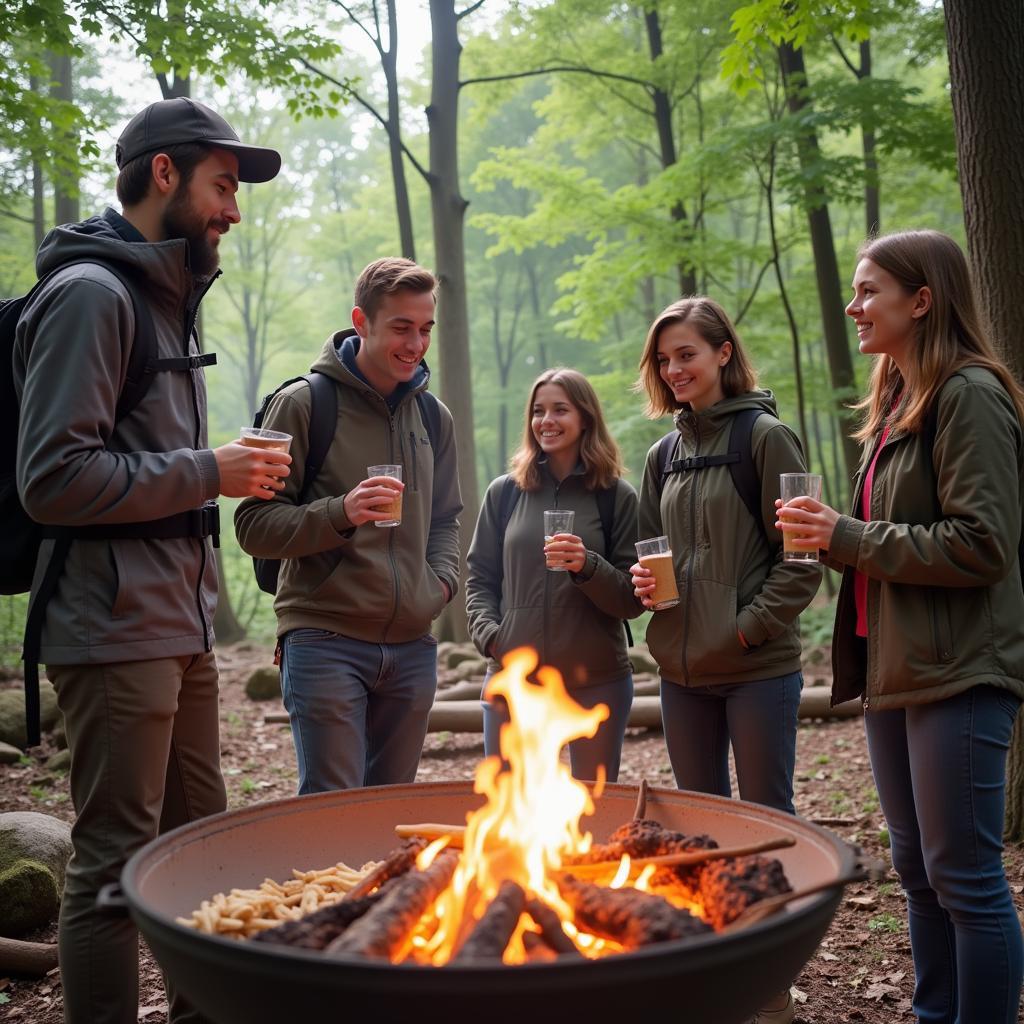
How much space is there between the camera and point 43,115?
22.5ft

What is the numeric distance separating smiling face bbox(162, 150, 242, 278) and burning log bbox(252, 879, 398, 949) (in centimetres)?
186

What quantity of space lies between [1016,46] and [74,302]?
4006 mm

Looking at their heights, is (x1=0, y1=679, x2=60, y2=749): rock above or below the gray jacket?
below

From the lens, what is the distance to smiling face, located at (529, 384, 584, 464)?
153 inches

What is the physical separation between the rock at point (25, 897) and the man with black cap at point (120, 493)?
4.85ft

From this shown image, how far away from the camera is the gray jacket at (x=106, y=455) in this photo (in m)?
2.32

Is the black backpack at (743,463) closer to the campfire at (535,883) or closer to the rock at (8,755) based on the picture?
the campfire at (535,883)

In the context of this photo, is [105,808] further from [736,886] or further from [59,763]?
[59,763]

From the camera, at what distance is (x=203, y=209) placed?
108 inches

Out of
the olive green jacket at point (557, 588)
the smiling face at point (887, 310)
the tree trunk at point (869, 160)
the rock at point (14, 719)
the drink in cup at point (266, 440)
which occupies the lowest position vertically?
the rock at point (14, 719)

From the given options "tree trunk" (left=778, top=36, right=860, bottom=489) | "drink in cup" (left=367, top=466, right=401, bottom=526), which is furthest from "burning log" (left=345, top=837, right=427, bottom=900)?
"tree trunk" (left=778, top=36, right=860, bottom=489)

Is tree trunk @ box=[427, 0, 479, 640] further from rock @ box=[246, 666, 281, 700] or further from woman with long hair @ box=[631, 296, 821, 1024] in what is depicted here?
woman with long hair @ box=[631, 296, 821, 1024]

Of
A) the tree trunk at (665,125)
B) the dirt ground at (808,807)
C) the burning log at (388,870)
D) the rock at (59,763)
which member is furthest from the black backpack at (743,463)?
the tree trunk at (665,125)

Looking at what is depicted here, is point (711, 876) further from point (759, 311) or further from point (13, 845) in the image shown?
point (759, 311)
